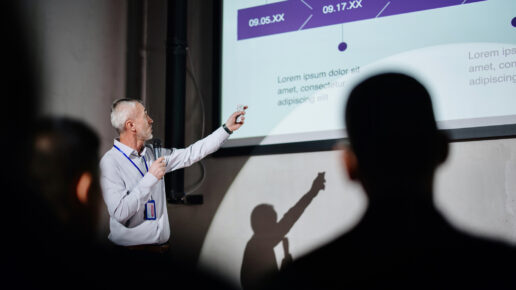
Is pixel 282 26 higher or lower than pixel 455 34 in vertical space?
higher

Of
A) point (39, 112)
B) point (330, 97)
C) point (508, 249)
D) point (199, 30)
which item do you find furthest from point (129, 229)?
point (508, 249)

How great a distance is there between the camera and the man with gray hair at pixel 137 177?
209 centimetres

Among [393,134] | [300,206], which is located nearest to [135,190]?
[300,206]

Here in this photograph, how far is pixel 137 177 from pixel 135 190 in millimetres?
215

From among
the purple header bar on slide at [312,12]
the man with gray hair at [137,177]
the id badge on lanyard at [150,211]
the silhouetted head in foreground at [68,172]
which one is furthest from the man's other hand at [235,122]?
the silhouetted head in foreground at [68,172]

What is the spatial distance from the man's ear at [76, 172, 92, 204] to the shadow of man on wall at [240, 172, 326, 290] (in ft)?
3.02

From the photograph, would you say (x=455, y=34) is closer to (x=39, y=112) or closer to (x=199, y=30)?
(x=199, y=30)

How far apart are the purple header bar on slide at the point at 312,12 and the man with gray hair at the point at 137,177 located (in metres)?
0.72

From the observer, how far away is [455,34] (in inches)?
92.0

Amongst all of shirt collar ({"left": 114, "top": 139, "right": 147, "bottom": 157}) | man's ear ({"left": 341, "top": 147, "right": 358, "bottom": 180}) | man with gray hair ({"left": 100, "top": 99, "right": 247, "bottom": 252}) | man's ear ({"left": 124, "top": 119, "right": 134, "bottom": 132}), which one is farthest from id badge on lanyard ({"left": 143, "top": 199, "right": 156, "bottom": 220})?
man's ear ({"left": 341, "top": 147, "right": 358, "bottom": 180})

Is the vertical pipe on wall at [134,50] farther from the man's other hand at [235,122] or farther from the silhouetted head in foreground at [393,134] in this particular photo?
the silhouetted head in foreground at [393,134]

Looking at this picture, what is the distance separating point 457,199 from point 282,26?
1273mm

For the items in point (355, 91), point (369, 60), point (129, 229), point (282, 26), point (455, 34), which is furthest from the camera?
point (282, 26)

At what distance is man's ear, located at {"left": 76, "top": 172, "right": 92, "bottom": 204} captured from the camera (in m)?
2.74
